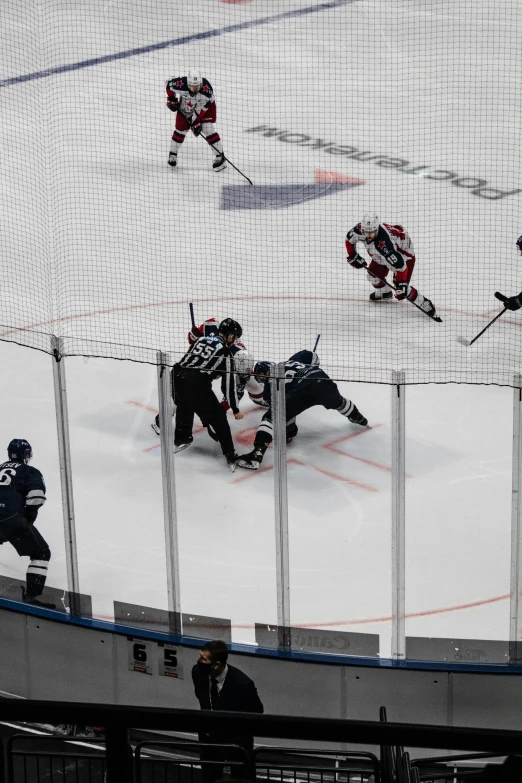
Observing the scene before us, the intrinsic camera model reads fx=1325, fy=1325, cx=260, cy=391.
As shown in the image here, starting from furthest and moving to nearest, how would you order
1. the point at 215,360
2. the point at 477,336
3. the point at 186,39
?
the point at 186,39 < the point at 477,336 < the point at 215,360

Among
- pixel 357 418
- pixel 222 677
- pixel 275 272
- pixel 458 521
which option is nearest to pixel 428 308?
pixel 275 272

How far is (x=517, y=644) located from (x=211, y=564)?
124 cm

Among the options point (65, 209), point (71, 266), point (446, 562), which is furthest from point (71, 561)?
point (65, 209)

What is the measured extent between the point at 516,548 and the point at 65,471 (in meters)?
1.55

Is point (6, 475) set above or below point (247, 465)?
below

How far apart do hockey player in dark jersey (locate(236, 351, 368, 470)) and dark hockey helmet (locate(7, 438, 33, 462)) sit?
2.89 ft

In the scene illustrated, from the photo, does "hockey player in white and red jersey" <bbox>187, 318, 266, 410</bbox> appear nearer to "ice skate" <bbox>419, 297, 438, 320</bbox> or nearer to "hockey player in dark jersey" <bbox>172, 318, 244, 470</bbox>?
"hockey player in dark jersey" <bbox>172, 318, 244, 470</bbox>

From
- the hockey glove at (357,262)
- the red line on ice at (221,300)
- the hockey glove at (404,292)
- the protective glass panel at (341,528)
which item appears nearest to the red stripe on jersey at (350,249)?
the hockey glove at (357,262)

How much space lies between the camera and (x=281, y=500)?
14.3 ft

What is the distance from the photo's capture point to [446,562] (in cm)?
492

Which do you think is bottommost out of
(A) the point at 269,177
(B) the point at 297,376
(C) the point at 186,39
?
(B) the point at 297,376

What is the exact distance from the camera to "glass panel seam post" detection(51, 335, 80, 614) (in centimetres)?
450

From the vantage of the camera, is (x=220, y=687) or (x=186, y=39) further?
(x=186, y=39)

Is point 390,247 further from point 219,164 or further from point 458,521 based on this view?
point 458,521
